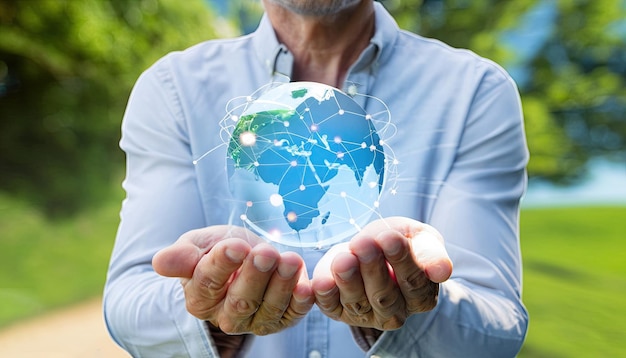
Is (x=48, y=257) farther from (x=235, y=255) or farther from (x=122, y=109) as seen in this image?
(x=235, y=255)

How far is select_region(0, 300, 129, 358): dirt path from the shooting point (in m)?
3.94

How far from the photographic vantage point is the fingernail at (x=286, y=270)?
0.82 metres

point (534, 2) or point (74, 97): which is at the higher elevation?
point (534, 2)

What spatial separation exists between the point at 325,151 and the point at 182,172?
41 centimetres

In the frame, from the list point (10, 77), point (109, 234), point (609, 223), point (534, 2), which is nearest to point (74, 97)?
point (10, 77)

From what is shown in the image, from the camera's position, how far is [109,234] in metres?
5.00

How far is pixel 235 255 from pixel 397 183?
15.6 inches

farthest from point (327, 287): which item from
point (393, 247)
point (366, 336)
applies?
point (366, 336)

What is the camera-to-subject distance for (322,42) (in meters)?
1.24

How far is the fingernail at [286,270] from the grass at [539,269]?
345cm

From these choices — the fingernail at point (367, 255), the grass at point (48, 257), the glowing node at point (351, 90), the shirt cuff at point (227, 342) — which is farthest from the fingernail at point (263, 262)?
the grass at point (48, 257)

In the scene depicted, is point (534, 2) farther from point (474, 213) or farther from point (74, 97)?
point (474, 213)

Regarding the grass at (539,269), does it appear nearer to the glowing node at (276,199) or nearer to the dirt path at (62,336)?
the dirt path at (62,336)

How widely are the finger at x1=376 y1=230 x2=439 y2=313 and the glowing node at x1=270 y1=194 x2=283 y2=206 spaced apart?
0.57 feet
